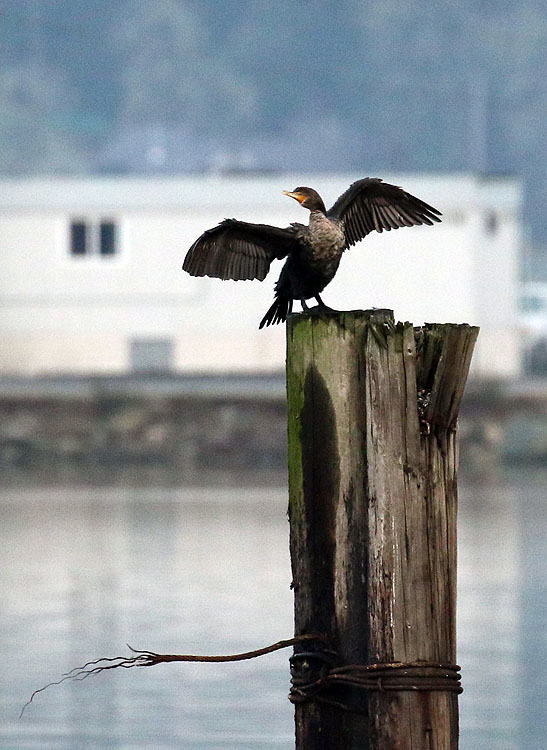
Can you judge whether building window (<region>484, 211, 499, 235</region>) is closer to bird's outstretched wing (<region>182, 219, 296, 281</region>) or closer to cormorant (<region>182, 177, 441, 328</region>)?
cormorant (<region>182, 177, 441, 328</region>)

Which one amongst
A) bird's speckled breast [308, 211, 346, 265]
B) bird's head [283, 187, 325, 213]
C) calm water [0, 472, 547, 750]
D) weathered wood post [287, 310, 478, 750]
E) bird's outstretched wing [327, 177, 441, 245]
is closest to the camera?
weathered wood post [287, 310, 478, 750]

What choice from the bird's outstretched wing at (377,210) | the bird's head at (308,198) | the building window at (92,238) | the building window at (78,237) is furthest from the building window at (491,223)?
the bird's head at (308,198)

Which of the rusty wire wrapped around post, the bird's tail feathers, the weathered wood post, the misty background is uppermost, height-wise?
the misty background

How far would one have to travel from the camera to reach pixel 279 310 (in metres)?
6.74

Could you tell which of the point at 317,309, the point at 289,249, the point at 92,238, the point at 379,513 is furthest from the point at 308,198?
the point at 92,238

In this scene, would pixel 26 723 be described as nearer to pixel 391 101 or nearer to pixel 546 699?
pixel 546 699

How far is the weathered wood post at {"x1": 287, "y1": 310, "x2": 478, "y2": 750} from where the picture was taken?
575 cm

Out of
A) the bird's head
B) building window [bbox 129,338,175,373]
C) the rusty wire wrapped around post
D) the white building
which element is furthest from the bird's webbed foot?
building window [bbox 129,338,175,373]

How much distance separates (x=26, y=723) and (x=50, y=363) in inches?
1270

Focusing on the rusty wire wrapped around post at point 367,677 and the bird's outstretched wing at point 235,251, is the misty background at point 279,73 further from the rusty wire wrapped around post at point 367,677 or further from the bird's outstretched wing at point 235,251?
the rusty wire wrapped around post at point 367,677

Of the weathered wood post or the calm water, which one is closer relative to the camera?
the weathered wood post

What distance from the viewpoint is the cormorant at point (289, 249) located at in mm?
6359

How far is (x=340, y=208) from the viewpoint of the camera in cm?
684

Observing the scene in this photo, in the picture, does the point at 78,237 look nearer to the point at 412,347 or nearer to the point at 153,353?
the point at 153,353
